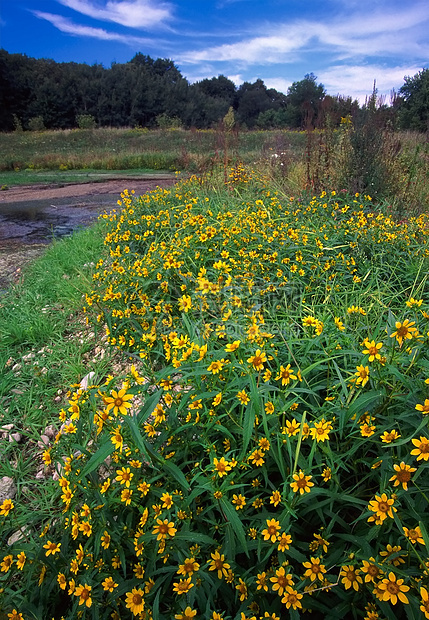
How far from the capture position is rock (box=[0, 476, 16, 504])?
5.75 ft

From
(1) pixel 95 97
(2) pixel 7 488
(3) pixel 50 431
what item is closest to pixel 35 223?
(3) pixel 50 431

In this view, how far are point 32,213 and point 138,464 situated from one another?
796 centimetres

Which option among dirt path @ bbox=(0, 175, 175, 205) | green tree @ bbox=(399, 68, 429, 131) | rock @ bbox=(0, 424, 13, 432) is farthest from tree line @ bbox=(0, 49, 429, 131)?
rock @ bbox=(0, 424, 13, 432)

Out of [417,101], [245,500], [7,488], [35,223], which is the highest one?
[417,101]

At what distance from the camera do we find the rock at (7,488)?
1751 mm

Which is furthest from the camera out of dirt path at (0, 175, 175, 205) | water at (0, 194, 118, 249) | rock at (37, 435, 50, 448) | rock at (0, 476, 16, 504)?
dirt path at (0, 175, 175, 205)

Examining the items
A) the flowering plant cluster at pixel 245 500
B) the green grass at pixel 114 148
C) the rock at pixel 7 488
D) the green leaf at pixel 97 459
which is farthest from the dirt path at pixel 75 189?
the green leaf at pixel 97 459

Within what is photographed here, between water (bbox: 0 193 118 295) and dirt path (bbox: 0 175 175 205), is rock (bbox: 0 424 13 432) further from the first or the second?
dirt path (bbox: 0 175 175 205)

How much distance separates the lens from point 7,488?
5.85 ft

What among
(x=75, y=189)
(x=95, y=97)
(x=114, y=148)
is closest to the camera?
(x=75, y=189)

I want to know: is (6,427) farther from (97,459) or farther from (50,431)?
(97,459)

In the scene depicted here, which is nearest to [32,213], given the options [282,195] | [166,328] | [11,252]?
[11,252]

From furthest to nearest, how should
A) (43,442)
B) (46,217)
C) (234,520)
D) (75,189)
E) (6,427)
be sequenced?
(75,189), (46,217), (6,427), (43,442), (234,520)

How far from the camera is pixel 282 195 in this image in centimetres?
439
